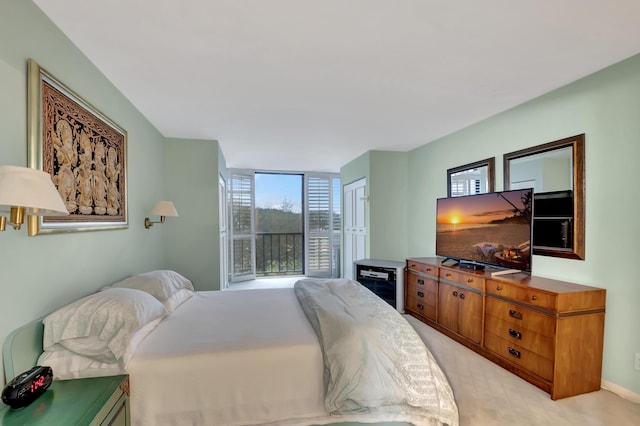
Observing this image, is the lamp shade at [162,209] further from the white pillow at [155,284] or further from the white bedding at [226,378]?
→ the white bedding at [226,378]

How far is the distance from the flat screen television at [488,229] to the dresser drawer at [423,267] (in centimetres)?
25

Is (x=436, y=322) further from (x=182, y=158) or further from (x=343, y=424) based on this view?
(x=182, y=158)

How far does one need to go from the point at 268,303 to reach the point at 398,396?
4.16 feet

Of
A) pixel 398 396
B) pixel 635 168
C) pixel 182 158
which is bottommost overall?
pixel 398 396

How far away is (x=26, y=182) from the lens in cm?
102

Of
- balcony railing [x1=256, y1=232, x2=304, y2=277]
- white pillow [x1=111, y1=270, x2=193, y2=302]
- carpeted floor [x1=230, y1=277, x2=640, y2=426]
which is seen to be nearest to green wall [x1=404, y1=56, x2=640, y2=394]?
carpeted floor [x1=230, y1=277, x2=640, y2=426]

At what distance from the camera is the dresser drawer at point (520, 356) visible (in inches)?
79.4

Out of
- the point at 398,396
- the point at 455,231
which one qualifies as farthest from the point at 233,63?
the point at 455,231

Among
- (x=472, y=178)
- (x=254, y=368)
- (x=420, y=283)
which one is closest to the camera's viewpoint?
(x=254, y=368)

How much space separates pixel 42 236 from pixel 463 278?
3.31 m

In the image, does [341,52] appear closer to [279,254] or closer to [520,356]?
[520,356]

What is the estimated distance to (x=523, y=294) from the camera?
2.19 metres

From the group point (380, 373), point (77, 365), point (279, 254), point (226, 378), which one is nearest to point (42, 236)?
point (77, 365)

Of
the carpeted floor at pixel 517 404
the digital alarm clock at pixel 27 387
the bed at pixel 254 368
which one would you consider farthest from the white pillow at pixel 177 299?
the carpeted floor at pixel 517 404
